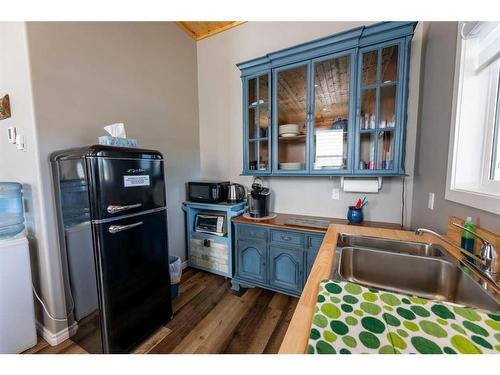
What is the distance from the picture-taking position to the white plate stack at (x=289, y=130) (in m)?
1.95

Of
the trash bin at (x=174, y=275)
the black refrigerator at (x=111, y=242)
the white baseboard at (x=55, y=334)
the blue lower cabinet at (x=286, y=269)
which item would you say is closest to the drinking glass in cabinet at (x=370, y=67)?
the blue lower cabinet at (x=286, y=269)

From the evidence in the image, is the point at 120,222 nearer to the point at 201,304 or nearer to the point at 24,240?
the point at 24,240

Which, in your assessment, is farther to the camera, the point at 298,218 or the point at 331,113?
the point at 298,218

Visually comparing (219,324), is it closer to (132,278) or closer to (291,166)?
(132,278)

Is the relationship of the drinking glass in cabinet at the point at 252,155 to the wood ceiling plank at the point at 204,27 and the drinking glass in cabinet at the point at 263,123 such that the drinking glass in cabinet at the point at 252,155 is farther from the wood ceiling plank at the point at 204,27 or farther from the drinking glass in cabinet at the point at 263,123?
the wood ceiling plank at the point at 204,27

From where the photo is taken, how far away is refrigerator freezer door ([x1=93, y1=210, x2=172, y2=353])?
1210mm

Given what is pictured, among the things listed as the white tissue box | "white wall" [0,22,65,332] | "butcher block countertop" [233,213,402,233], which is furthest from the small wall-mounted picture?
"butcher block countertop" [233,213,402,233]

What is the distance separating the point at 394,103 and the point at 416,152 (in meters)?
0.46

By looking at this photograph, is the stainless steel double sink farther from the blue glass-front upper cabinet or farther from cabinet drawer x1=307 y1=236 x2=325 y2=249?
the blue glass-front upper cabinet

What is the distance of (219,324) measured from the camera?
163 cm

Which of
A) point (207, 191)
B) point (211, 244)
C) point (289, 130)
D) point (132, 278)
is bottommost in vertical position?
point (211, 244)

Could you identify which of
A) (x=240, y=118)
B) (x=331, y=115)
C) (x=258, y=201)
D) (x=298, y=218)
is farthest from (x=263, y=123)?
(x=298, y=218)

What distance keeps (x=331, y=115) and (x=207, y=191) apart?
1.46 metres

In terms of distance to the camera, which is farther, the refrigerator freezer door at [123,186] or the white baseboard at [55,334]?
the white baseboard at [55,334]
